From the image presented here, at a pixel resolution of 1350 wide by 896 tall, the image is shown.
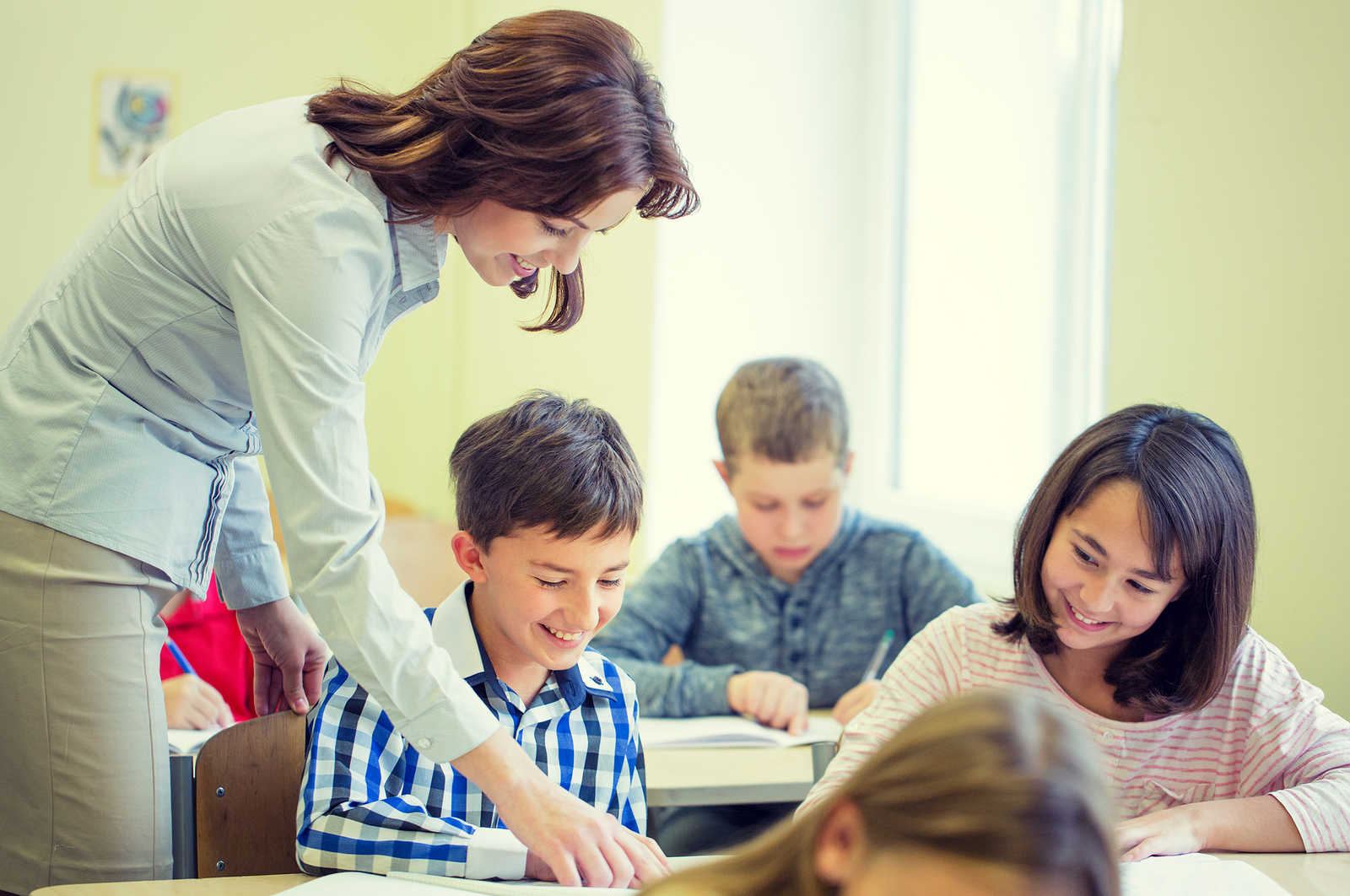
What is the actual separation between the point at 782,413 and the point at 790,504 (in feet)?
0.52

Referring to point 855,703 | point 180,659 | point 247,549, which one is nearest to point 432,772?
point 247,549

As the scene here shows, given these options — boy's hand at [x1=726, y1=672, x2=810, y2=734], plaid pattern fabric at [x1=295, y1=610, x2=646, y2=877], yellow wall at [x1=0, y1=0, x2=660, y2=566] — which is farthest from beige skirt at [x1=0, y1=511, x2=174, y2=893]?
yellow wall at [x1=0, y1=0, x2=660, y2=566]

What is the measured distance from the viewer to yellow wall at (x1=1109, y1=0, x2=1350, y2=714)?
1414 mm

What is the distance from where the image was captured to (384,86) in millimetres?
2809

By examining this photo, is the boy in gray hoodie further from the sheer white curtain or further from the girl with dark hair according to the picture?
the girl with dark hair

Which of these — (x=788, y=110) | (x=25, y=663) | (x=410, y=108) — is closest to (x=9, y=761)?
(x=25, y=663)

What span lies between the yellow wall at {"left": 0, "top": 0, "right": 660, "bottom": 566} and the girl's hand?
1.83 metres

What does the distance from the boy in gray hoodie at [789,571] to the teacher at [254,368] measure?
85 cm

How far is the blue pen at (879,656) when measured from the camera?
184 centimetres

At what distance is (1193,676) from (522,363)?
82.1 inches

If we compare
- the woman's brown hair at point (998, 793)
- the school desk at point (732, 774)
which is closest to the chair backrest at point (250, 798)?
the school desk at point (732, 774)

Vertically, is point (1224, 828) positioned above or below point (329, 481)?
below

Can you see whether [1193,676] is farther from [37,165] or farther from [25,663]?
[37,165]

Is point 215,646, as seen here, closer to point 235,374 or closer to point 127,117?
point 235,374
